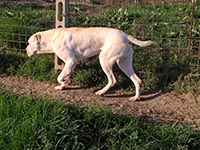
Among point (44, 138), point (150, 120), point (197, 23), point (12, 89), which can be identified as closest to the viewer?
point (44, 138)

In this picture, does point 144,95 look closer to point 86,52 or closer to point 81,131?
point 86,52

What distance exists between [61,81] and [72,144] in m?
1.79

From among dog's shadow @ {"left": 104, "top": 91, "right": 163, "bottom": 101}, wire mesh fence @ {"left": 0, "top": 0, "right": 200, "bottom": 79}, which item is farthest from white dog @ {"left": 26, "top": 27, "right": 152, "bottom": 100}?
wire mesh fence @ {"left": 0, "top": 0, "right": 200, "bottom": 79}

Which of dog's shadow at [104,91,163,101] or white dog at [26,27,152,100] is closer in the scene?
white dog at [26,27,152,100]

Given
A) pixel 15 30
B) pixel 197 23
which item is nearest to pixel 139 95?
pixel 15 30

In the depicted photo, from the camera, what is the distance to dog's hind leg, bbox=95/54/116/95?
574 centimetres

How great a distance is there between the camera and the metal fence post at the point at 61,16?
660 cm

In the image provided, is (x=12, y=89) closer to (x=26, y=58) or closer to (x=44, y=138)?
(x=26, y=58)

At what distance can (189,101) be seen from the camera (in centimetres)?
573

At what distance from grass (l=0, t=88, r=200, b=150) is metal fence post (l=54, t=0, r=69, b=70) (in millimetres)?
1824

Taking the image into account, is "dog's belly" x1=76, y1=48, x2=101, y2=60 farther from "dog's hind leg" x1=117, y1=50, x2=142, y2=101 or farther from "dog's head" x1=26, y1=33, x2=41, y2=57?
"dog's head" x1=26, y1=33, x2=41, y2=57

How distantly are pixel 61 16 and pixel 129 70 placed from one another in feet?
→ 4.59

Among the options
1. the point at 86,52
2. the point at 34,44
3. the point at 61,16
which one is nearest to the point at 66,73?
the point at 86,52

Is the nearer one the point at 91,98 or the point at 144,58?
the point at 91,98
